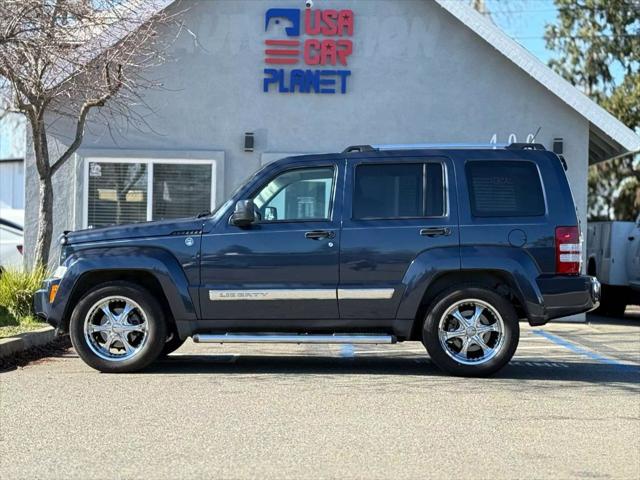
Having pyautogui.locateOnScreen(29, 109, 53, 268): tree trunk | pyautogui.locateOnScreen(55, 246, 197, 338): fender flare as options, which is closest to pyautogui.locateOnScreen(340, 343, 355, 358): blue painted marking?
pyautogui.locateOnScreen(55, 246, 197, 338): fender flare

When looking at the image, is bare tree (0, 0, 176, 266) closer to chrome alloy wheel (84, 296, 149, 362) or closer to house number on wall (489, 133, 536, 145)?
chrome alloy wheel (84, 296, 149, 362)

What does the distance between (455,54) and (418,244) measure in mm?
7212

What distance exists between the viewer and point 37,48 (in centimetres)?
973

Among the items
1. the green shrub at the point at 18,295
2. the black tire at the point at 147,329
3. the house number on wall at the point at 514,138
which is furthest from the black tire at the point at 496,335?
the house number on wall at the point at 514,138

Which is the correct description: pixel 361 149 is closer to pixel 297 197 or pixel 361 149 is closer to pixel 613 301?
pixel 297 197

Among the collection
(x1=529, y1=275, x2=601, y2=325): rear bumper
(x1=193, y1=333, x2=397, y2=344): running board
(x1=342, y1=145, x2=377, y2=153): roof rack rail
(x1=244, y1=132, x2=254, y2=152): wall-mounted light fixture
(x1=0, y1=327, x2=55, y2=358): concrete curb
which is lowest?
(x1=0, y1=327, x2=55, y2=358): concrete curb

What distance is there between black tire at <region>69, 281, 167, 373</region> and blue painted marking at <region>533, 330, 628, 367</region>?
4865 mm

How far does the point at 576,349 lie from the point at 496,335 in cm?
311

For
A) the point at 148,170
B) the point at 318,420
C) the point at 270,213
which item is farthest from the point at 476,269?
the point at 148,170

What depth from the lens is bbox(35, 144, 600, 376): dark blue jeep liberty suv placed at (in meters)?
8.36

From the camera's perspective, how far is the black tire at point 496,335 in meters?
8.30

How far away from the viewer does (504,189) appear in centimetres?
859

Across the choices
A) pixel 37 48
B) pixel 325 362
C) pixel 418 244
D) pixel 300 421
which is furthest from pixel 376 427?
pixel 37 48

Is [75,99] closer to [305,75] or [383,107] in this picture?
[305,75]
